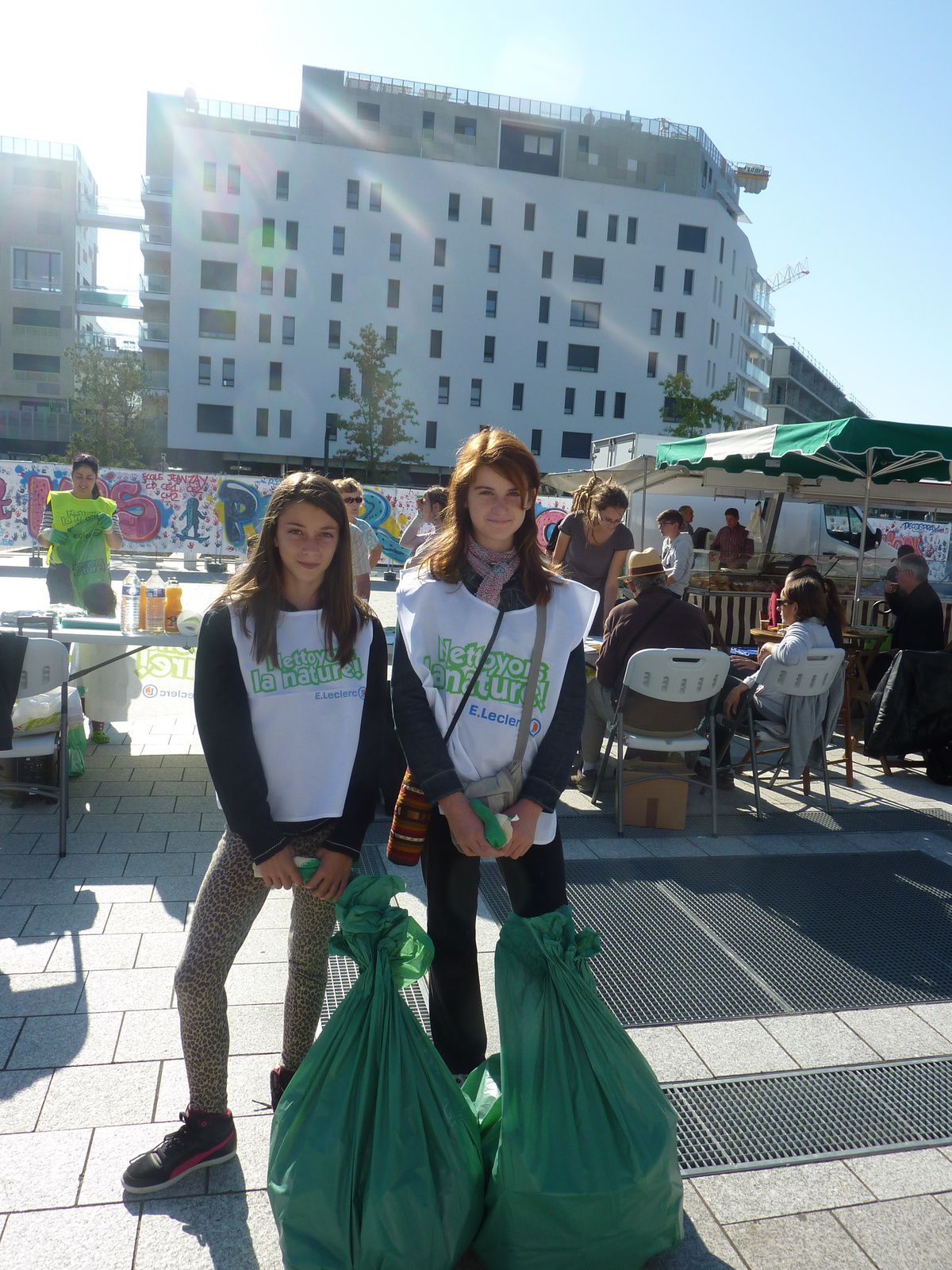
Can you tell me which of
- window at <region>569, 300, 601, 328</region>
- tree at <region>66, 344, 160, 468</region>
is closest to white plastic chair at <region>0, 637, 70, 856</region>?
tree at <region>66, 344, 160, 468</region>

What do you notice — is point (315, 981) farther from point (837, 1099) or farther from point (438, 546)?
point (837, 1099)

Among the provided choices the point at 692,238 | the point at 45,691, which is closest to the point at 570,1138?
the point at 45,691

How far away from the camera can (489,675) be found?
2354mm

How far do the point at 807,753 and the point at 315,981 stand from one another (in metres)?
4.01

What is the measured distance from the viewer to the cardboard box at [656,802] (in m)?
5.43

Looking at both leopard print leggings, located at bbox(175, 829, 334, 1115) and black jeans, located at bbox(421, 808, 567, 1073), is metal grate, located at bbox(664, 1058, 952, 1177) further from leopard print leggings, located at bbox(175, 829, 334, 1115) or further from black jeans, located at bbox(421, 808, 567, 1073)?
leopard print leggings, located at bbox(175, 829, 334, 1115)

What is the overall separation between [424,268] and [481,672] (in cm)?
4958

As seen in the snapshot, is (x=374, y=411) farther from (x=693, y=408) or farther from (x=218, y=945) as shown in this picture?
(x=218, y=945)

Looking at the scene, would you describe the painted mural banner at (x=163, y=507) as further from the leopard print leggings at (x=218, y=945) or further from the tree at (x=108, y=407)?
the tree at (x=108, y=407)

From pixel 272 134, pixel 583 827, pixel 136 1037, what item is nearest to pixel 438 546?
pixel 136 1037

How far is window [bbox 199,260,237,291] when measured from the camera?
46.2 meters

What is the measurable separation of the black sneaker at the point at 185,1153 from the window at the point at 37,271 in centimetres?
6307

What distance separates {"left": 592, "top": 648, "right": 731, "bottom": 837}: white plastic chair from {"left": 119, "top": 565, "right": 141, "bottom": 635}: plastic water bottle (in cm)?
275

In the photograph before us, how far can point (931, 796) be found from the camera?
6352 mm
